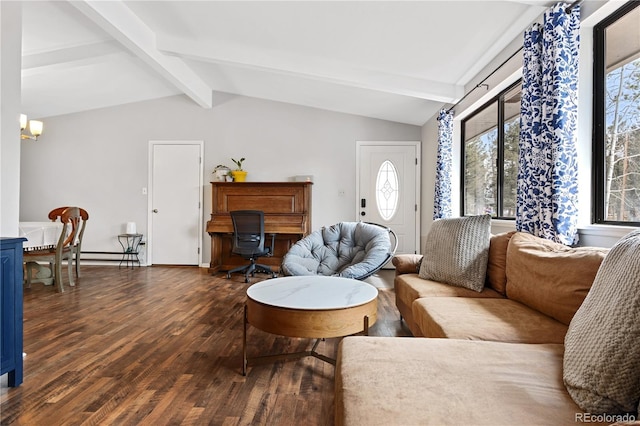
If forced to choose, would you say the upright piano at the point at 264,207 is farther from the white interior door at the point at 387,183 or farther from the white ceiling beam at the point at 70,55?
the white ceiling beam at the point at 70,55

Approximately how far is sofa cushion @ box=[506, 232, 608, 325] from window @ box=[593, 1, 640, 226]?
46 cm

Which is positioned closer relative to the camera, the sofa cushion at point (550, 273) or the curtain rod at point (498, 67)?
the sofa cushion at point (550, 273)

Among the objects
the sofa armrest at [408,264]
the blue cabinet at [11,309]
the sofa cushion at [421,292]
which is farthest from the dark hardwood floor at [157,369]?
the sofa armrest at [408,264]

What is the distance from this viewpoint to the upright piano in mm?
5172

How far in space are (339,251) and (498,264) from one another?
1.65 meters

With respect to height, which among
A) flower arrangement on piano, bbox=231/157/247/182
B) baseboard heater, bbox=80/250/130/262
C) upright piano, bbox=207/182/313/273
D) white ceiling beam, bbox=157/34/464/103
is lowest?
baseboard heater, bbox=80/250/130/262

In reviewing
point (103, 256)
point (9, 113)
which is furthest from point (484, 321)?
point (103, 256)

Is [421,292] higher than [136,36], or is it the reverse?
[136,36]

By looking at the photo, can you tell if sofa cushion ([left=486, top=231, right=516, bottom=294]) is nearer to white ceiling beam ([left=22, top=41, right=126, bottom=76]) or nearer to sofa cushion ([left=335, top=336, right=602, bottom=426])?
sofa cushion ([left=335, top=336, right=602, bottom=426])

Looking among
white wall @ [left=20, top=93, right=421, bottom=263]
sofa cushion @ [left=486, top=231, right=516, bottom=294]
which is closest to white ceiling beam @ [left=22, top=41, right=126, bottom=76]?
white wall @ [left=20, top=93, right=421, bottom=263]

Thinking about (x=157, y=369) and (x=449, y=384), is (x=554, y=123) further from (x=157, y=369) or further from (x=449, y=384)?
(x=157, y=369)

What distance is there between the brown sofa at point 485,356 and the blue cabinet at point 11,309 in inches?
70.3

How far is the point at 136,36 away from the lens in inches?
140

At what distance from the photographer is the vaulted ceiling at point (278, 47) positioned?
2.85 m
